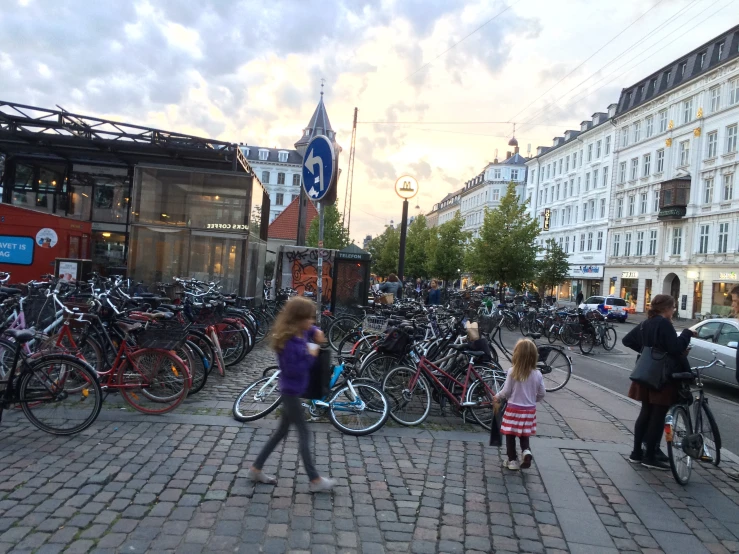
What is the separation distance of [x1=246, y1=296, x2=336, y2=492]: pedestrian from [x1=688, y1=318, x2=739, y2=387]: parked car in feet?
28.3

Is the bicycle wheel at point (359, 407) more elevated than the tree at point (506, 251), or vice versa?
the tree at point (506, 251)

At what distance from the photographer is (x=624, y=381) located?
38.1 ft

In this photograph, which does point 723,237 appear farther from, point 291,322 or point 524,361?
point 291,322

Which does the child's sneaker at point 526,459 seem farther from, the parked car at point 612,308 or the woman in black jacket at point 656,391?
the parked car at point 612,308

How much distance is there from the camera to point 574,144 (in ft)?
192

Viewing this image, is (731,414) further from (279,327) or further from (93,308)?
(93,308)

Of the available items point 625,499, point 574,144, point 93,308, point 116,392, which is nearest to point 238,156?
point 93,308

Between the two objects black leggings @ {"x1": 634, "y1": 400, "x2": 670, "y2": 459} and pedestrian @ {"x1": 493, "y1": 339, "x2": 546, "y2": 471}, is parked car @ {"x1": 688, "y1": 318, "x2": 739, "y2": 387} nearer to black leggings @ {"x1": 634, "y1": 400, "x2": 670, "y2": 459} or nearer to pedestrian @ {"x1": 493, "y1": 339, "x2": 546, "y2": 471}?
black leggings @ {"x1": 634, "y1": 400, "x2": 670, "y2": 459}

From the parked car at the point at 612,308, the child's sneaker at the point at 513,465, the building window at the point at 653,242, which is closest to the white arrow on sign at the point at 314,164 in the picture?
the child's sneaker at the point at 513,465

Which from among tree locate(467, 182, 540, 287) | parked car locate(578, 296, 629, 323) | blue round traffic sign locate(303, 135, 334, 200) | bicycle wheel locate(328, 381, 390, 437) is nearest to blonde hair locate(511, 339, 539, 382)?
bicycle wheel locate(328, 381, 390, 437)

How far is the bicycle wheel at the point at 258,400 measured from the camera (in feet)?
20.5

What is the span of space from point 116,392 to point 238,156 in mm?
8930

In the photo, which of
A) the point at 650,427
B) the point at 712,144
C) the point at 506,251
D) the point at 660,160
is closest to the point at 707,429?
the point at 650,427

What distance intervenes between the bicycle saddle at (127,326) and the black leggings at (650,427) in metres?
4.94
